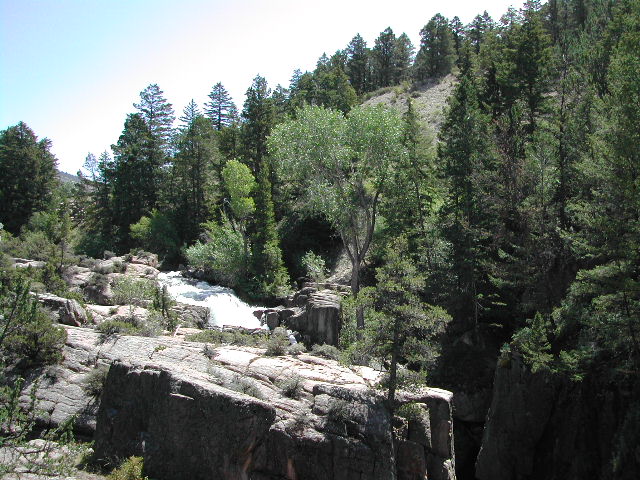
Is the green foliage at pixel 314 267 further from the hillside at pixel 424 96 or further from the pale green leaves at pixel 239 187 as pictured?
the hillside at pixel 424 96

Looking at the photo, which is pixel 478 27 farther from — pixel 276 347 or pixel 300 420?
pixel 300 420

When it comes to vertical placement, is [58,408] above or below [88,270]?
below

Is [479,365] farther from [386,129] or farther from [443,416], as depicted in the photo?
[386,129]

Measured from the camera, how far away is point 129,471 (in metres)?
11.2

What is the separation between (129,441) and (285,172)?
791 inches

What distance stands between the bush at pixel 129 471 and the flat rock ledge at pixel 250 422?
481 millimetres

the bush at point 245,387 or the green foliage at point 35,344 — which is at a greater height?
the green foliage at point 35,344

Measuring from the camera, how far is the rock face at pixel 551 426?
16141 mm

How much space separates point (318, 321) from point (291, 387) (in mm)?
11569

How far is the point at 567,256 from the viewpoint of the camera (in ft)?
68.1

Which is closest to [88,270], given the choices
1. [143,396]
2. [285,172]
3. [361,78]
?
[285,172]


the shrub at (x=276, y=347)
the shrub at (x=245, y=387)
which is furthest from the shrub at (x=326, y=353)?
the shrub at (x=245, y=387)

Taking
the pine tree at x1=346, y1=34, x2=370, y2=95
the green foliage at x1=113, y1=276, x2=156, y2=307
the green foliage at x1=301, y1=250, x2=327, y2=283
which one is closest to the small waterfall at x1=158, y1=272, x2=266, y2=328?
the green foliage at x1=113, y1=276, x2=156, y2=307

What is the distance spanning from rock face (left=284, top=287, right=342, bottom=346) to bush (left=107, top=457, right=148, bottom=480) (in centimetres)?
1337
